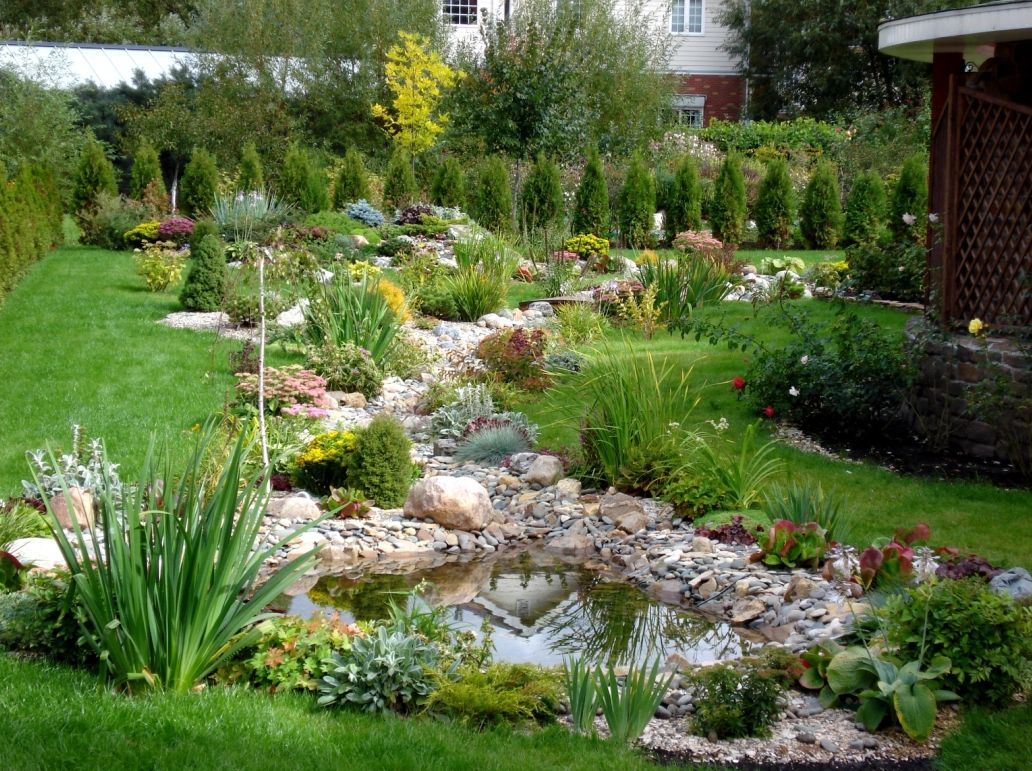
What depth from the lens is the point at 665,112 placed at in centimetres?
2712

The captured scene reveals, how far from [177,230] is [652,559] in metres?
12.4

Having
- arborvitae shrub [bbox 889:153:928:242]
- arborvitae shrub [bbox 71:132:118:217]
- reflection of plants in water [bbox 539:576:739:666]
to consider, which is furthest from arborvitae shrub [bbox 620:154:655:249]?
reflection of plants in water [bbox 539:576:739:666]

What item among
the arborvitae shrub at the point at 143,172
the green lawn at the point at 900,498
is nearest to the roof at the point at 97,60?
the arborvitae shrub at the point at 143,172

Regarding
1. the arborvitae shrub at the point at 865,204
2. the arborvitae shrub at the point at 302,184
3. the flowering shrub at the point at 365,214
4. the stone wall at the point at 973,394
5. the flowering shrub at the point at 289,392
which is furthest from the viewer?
the arborvitae shrub at the point at 302,184

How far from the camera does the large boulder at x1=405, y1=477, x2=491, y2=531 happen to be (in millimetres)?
7027

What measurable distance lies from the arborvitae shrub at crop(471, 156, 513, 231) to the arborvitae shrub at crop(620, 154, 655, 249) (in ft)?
6.75

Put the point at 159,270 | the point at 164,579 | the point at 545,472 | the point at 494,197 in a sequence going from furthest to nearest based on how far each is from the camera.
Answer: the point at 494,197 < the point at 159,270 < the point at 545,472 < the point at 164,579

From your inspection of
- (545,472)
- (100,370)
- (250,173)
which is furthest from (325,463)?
(250,173)

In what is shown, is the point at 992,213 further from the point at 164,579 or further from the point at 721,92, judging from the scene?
the point at 721,92

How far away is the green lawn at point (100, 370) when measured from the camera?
8.00 m

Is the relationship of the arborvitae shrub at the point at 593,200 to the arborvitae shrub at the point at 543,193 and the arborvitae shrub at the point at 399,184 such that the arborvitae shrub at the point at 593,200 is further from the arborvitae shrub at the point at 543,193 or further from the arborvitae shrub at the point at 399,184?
the arborvitae shrub at the point at 399,184

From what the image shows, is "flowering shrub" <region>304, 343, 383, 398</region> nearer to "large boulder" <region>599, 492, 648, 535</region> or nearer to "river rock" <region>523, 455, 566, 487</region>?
"river rock" <region>523, 455, 566, 487</region>

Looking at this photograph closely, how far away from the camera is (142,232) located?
1744 cm

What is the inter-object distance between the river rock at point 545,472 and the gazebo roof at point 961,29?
4.21 metres
